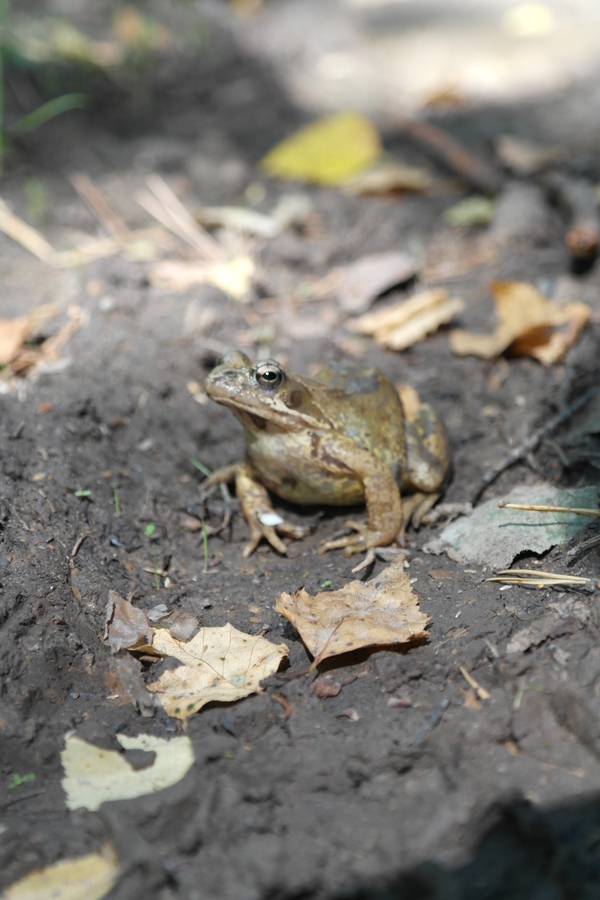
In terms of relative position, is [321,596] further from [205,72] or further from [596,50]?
[596,50]

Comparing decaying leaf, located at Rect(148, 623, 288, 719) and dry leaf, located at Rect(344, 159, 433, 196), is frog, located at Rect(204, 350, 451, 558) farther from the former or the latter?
dry leaf, located at Rect(344, 159, 433, 196)

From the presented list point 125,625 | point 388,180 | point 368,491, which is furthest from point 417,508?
point 388,180

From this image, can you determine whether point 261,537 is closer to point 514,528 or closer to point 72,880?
point 514,528

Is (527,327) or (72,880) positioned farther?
(527,327)

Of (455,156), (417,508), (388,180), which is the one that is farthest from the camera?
(455,156)

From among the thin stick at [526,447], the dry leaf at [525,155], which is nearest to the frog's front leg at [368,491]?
the thin stick at [526,447]

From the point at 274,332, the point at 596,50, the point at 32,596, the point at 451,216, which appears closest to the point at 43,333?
the point at 274,332

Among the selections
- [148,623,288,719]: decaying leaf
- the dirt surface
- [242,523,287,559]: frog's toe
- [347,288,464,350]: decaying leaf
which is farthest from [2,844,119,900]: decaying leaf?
[347,288,464,350]: decaying leaf
